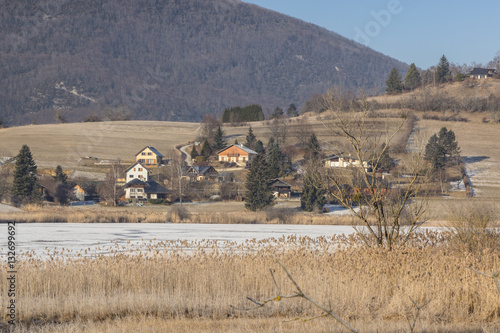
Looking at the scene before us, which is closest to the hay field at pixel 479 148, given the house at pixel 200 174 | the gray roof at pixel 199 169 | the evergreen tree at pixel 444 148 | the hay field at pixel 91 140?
the evergreen tree at pixel 444 148

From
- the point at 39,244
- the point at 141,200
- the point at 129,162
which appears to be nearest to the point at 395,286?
the point at 39,244

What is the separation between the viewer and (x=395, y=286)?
13.1 metres

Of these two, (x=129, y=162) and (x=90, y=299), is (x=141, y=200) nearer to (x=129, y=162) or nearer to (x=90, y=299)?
(x=129, y=162)

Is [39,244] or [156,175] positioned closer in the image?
[39,244]

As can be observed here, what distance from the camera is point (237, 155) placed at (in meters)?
97.0

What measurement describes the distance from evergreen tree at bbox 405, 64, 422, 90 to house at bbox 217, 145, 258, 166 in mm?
68517

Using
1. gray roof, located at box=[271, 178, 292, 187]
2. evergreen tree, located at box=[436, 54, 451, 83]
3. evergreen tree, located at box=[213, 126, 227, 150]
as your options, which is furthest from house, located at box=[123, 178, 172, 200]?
evergreen tree, located at box=[436, 54, 451, 83]

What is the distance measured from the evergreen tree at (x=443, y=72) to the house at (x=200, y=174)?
89761 mm

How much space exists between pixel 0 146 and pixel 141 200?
150ft

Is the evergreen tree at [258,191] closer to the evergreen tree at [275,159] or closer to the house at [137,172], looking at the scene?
the evergreen tree at [275,159]

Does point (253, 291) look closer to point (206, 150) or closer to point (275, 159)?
point (275, 159)

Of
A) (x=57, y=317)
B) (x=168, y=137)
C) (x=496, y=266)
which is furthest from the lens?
(x=168, y=137)

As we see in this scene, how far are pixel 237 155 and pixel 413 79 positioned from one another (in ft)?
241

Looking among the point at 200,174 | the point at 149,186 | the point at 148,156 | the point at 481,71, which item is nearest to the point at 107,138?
the point at 148,156
